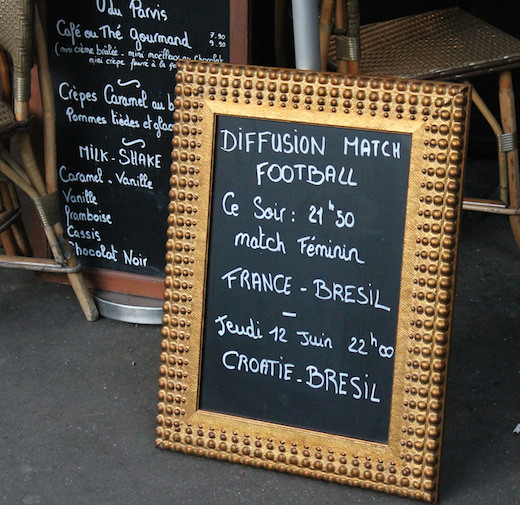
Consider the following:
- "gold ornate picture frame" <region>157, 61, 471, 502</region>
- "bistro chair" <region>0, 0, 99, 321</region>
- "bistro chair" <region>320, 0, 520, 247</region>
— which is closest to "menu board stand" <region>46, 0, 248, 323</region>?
"bistro chair" <region>0, 0, 99, 321</region>

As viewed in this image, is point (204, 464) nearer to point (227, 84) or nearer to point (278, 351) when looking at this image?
point (278, 351)

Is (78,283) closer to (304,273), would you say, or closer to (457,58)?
(304,273)

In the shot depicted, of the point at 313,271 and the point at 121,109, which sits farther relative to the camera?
the point at 121,109

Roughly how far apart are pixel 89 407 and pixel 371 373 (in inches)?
32.4

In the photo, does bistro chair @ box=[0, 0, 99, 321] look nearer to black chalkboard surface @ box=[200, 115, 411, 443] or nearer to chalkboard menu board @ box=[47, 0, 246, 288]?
chalkboard menu board @ box=[47, 0, 246, 288]

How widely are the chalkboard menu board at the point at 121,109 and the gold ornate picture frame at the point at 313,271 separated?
64cm

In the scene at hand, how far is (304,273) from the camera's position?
2164 millimetres

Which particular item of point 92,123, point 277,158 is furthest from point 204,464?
point 92,123

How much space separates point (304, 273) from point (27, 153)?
3.49ft

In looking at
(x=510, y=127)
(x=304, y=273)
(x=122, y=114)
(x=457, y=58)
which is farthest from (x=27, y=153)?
(x=510, y=127)

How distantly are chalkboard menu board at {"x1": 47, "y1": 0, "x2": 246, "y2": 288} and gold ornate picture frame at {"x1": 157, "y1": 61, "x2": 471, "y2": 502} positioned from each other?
2.10ft

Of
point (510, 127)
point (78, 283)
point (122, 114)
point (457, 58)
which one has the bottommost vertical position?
point (78, 283)

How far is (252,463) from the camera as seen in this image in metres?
2.25

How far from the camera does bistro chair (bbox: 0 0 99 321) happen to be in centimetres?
261
